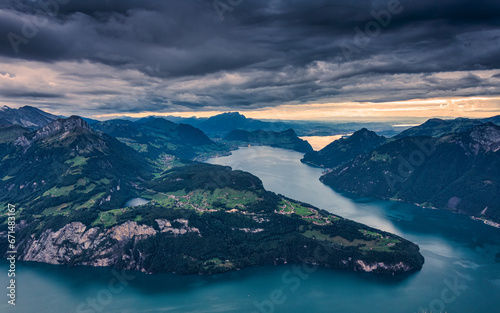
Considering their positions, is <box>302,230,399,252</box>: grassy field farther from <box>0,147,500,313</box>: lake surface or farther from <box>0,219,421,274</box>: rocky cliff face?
<box>0,147,500,313</box>: lake surface

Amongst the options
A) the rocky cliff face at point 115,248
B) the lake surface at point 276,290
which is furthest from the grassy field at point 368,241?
the lake surface at point 276,290

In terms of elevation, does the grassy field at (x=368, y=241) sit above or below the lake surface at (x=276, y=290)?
above

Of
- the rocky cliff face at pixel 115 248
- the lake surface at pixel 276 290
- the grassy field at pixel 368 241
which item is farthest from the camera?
the grassy field at pixel 368 241

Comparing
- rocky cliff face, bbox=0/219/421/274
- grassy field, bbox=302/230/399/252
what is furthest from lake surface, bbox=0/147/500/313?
grassy field, bbox=302/230/399/252

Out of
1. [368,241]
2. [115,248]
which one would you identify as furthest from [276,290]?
[115,248]

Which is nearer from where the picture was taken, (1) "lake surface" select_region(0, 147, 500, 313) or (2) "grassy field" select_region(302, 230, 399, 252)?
(1) "lake surface" select_region(0, 147, 500, 313)

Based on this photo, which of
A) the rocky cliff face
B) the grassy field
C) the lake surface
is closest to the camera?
the lake surface

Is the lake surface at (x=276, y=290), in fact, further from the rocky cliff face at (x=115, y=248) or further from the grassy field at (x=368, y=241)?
the grassy field at (x=368, y=241)

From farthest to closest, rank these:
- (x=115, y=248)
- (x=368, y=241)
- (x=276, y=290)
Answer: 1. (x=115, y=248)
2. (x=368, y=241)
3. (x=276, y=290)

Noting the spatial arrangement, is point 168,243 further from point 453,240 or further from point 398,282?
point 453,240

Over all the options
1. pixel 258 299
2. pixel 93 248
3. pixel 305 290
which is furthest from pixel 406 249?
pixel 93 248

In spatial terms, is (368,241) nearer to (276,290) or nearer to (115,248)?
(276,290)

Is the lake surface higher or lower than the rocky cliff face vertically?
lower
